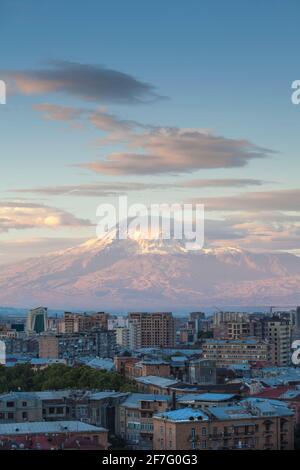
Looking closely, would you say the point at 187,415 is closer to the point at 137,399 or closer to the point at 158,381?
the point at 137,399

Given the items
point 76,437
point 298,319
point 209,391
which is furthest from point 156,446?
point 298,319

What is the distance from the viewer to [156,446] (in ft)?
29.3

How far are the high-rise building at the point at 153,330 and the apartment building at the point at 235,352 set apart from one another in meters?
8.55

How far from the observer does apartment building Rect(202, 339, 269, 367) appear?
1958 cm

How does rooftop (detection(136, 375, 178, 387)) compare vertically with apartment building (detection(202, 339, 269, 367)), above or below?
below

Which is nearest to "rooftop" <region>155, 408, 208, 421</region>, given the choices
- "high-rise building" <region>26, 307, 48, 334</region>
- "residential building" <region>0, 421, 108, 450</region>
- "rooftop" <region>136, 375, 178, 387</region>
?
"residential building" <region>0, 421, 108, 450</region>

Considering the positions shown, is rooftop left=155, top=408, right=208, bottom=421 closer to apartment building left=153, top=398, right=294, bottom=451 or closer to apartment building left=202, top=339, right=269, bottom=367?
apartment building left=153, top=398, right=294, bottom=451

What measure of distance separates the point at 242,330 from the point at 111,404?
13.5 meters

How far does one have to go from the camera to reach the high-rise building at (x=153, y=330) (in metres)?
28.6

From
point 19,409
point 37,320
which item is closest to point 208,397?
point 19,409

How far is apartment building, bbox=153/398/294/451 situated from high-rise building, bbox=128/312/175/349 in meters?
19.3

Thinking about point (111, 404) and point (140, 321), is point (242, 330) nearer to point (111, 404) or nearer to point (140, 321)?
point (140, 321)

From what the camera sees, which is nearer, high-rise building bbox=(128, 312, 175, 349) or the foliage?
the foliage
